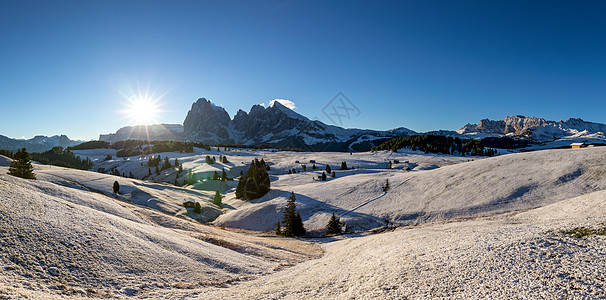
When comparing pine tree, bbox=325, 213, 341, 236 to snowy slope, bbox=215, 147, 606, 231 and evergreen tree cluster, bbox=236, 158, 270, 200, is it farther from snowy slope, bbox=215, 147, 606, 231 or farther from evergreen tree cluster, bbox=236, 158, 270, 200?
evergreen tree cluster, bbox=236, 158, 270, 200

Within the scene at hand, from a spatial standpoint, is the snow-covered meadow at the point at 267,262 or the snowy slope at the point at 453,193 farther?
the snowy slope at the point at 453,193

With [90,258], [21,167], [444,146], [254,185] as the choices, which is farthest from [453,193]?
[444,146]

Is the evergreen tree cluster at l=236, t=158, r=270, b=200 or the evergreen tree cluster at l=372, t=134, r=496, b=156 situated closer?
the evergreen tree cluster at l=236, t=158, r=270, b=200

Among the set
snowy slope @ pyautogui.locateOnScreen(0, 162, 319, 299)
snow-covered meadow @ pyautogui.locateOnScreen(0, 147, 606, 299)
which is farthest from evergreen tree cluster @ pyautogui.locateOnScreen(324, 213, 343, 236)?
snowy slope @ pyautogui.locateOnScreen(0, 162, 319, 299)

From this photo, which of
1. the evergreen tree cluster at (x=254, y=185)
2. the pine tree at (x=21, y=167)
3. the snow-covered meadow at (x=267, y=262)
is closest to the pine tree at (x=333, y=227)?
the snow-covered meadow at (x=267, y=262)

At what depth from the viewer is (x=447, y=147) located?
186375 mm

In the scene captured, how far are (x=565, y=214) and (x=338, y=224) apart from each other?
29485 mm

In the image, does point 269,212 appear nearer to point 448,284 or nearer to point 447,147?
point 448,284

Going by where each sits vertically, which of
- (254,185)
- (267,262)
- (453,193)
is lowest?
(267,262)

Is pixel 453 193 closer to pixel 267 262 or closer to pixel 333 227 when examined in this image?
pixel 333 227

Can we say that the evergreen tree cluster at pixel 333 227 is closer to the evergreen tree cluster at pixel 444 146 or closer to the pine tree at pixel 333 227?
the pine tree at pixel 333 227

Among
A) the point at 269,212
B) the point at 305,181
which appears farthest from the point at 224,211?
the point at 305,181

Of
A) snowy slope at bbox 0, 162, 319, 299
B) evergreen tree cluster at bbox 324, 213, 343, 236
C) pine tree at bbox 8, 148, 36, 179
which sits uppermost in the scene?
pine tree at bbox 8, 148, 36, 179

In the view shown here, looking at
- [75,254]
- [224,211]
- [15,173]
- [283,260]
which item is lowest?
[224,211]
